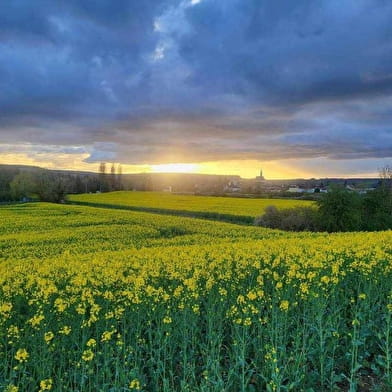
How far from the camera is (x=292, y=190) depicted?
81562 mm

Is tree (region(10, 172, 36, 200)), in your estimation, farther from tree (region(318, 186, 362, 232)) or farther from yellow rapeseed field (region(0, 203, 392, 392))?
yellow rapeseed field (region(0, 203, 392, 392))

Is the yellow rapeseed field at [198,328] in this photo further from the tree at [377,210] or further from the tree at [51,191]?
the tree at [51,191]

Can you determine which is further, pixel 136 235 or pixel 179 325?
pixel 136 235

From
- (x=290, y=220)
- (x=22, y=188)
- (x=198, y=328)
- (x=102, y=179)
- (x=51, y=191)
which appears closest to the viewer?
(x=198, y=328)

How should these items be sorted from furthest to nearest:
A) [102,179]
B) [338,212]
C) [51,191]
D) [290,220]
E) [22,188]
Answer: [102,179] → [22,188] → [51,191] → [290,220] → [338,212]

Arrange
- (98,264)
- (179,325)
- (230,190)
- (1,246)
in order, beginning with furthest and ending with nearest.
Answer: (230,190) < (1,246) < (98,264) < (179,325)

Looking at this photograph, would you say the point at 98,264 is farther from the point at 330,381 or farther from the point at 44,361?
the point at 330,381

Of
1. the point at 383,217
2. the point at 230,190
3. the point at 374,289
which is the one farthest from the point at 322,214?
the point at 230,190

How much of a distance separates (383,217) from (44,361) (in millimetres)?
44715

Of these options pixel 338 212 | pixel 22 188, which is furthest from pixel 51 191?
pixel 338 212

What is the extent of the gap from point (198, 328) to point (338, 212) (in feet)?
121

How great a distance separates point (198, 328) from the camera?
5.94 metres

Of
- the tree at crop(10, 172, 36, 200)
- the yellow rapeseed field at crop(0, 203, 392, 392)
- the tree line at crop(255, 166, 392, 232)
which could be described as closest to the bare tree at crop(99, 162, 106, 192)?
the tree at crop(10, 172, 36, 200)

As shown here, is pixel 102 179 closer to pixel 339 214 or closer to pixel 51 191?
pixel 51 191
